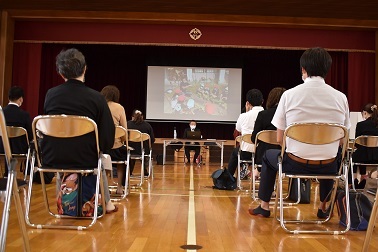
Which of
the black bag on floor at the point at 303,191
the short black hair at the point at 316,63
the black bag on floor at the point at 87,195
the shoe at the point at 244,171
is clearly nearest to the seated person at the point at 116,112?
the black bag on floor at the point at 87,195

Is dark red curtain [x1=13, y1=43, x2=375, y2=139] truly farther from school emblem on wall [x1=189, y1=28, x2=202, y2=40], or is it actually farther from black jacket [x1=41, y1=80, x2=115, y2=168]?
black jacket [x1=41, y1=80, x2=115, y2=168]

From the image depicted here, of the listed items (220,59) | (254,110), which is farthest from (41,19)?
(254,110)

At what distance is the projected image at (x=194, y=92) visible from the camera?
12.8m

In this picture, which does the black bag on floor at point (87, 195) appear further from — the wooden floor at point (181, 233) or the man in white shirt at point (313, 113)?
the man in white shirt at point (313, 113)

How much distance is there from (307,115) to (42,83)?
990cm

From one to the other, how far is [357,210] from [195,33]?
7.59 m

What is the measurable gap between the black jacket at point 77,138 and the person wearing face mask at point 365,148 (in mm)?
3229

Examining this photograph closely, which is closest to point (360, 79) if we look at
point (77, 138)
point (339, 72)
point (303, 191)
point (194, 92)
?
point (339, 72)

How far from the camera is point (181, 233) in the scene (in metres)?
2.76

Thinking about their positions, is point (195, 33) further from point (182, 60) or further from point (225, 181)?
point (225, 181)

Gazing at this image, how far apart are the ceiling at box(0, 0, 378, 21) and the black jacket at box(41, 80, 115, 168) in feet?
21.7

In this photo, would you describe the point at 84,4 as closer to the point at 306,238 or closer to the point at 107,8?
the point at 107,8

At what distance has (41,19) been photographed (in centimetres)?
995

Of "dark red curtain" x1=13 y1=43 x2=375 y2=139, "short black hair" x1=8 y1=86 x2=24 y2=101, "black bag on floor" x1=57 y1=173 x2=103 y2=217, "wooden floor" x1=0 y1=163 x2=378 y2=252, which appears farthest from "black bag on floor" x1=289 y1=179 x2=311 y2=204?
"dark red curtain" x1=13 y1=43 x2=375 y2=139
